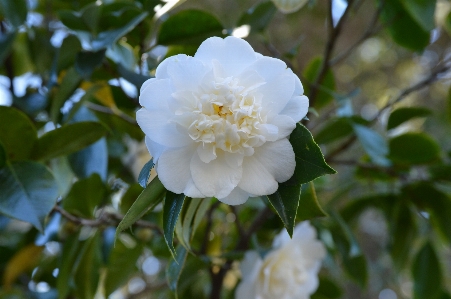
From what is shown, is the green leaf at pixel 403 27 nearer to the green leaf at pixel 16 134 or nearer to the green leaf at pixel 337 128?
the green leaf at pixel 337 128

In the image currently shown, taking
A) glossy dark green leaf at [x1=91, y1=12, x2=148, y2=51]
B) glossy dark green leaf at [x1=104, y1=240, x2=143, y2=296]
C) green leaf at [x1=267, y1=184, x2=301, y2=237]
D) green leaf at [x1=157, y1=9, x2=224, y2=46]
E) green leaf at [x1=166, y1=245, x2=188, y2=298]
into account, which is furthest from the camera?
glossy dark green leaf at [x1=104, y1=240, x2=143, y2=296]

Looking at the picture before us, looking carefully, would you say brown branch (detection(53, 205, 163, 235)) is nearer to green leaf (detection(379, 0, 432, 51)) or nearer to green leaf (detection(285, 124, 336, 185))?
green leaf (detection(285, 124, 336, 185))

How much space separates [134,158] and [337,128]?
551mm

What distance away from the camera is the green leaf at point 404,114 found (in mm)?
975

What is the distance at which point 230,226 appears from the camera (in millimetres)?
1245

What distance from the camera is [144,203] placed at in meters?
0.49

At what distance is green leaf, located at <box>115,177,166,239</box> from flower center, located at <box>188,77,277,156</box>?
0.08 metres

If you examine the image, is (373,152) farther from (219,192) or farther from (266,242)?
(219,192)

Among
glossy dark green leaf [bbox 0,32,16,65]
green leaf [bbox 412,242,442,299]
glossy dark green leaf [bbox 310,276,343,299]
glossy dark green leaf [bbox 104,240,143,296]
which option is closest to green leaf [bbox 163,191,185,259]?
glossy dark green leaf [bbox 104,240,143,296]

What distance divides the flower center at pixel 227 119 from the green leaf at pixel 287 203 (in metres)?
0.06

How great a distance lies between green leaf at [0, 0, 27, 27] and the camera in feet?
2.71

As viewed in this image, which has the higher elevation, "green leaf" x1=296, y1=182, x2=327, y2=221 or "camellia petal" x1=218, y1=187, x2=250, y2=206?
"camellia petal" x1=218, y1=187, x2=250, y2=206

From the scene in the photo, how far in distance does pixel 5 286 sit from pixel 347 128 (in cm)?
85

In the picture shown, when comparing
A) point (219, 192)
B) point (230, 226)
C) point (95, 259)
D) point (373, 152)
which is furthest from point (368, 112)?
point (219, 192)
